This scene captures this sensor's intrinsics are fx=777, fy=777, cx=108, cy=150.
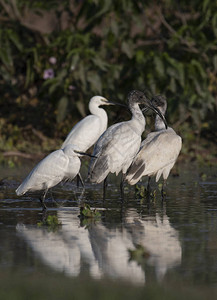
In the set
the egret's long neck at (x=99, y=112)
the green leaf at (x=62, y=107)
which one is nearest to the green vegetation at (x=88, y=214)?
the egret's long neck at (x=99, y=112)

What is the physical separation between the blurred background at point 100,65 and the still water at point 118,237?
14.5ft

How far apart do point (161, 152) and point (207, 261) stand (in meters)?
3.83

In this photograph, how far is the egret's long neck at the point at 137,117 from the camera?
31.7ft

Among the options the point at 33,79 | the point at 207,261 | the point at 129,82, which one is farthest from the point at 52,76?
the point at 207,261

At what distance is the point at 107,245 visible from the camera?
6262mm

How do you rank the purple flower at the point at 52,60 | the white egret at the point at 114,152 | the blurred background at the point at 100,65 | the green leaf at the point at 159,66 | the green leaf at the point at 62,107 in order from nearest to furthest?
the white egret at the point at 114,152 < the green leaf at the point at 159,66 < the blurred background at the point at 100,65 < the green leaf at the point at 62,107 < the purple flower at the point at 52,60

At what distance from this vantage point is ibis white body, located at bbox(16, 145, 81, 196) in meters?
8.33

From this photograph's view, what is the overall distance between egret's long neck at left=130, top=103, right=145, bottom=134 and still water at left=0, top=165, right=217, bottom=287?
0.86 metres

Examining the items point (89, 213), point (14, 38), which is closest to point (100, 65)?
point (14, 38)

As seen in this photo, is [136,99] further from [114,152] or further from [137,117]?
[114,152]

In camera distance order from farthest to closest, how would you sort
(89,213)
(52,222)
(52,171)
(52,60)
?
(52,60)
(52,171)
(89,213)
(52,222)

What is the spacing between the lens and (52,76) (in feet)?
50.7

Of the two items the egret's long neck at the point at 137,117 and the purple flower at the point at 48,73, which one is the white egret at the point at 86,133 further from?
the purple flower at the point at 48,73

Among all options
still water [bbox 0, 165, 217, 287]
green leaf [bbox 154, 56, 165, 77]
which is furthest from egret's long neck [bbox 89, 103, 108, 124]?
green leaf [bbox 154, 56, 165, 77]
